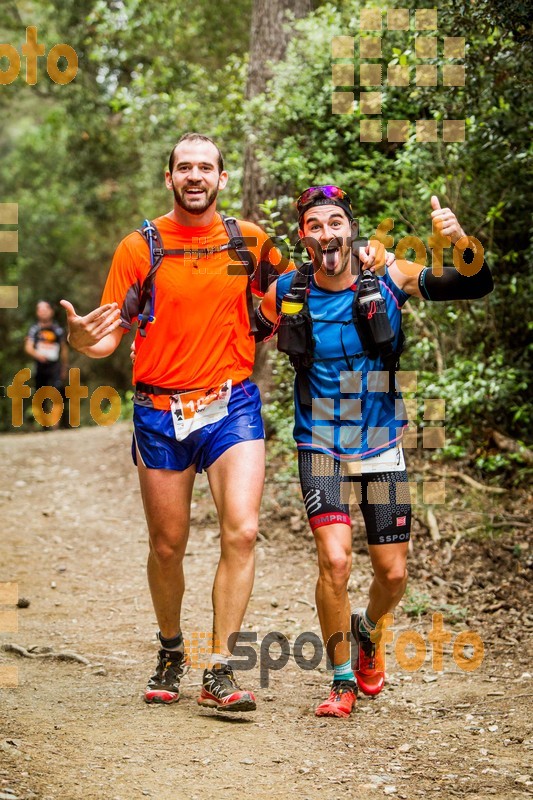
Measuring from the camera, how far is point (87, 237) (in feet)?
78.5

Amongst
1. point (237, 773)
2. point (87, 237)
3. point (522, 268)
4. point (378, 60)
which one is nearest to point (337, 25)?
point (378, 60)

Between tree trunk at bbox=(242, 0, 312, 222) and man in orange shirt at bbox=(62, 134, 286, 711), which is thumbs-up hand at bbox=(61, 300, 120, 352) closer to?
man in orange shirt at bbox=(62, 134, 286, 711)

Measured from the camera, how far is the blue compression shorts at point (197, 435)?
4812mm

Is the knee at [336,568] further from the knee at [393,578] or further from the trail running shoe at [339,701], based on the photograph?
the trail running shoe at [339,701]

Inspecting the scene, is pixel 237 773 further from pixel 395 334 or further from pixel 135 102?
pixel 135 102

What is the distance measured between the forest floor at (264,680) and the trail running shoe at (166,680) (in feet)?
0.23

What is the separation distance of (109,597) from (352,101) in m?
4.55

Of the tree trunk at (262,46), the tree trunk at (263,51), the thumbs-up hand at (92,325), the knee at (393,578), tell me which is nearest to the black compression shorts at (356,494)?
the knee at (393,578)

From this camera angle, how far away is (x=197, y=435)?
4.83 meters

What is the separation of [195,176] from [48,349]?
11440 millimetres

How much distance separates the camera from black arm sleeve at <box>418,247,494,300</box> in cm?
475

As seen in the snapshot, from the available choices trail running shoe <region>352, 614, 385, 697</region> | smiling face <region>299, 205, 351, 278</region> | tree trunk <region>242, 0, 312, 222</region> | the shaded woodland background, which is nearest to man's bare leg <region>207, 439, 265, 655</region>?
trail running shoe <region>352, 614, 385, 697</region>

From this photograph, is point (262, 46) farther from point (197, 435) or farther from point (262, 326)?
point (197, 435)

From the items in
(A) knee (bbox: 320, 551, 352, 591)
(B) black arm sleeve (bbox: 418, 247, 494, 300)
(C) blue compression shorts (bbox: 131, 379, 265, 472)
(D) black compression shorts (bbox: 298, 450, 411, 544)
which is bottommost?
(A) knee (bbox: 320, 551, 352, 591)
